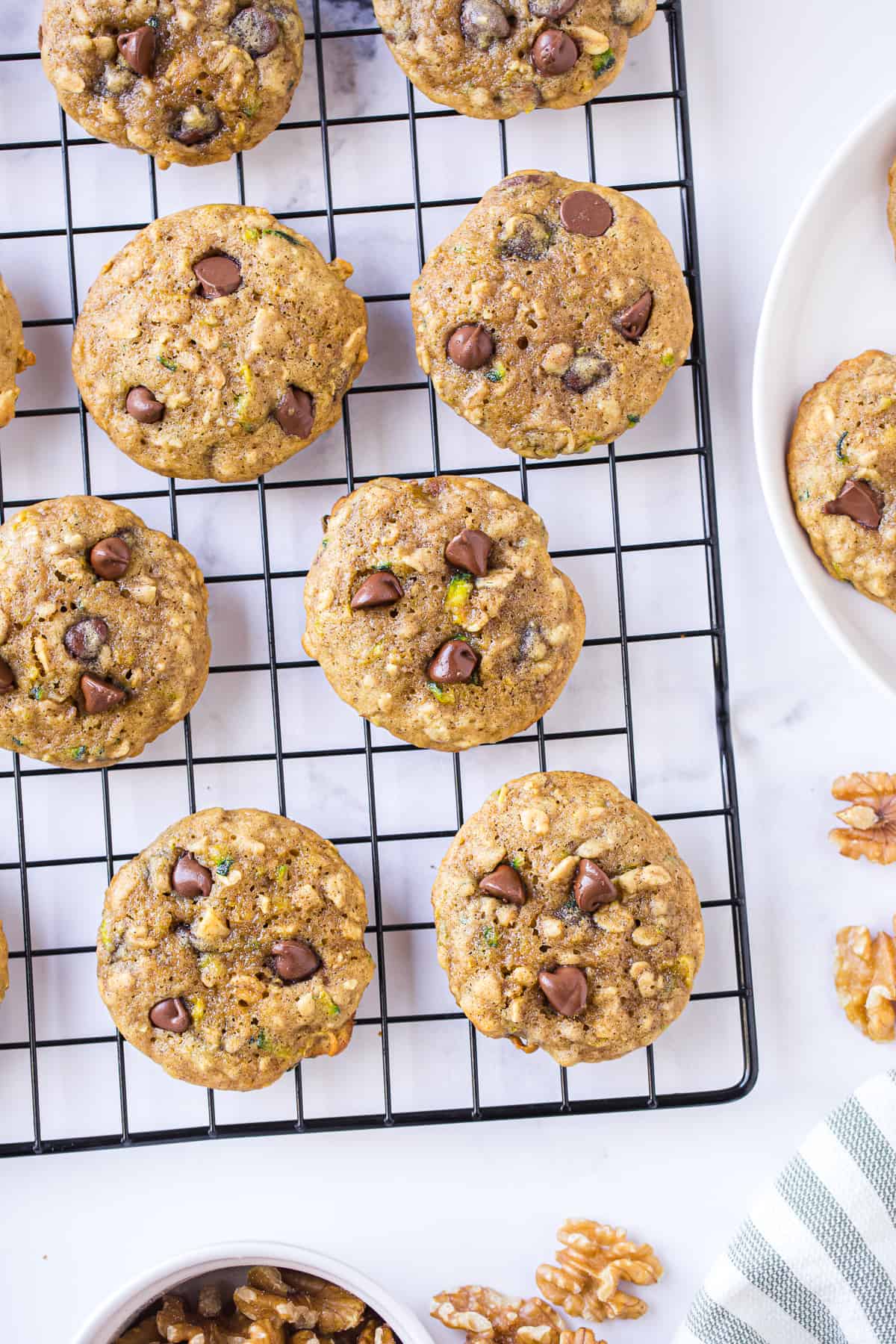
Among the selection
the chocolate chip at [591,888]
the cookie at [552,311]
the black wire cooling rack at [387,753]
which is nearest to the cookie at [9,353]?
the black wire cooling rack at [387,753]

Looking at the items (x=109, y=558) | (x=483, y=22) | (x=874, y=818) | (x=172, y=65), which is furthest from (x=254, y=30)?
(x=874, y=818)

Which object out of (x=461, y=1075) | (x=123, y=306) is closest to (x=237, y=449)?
(x=123, y=306)

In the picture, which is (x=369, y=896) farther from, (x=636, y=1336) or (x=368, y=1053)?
(x=636, y=1336)

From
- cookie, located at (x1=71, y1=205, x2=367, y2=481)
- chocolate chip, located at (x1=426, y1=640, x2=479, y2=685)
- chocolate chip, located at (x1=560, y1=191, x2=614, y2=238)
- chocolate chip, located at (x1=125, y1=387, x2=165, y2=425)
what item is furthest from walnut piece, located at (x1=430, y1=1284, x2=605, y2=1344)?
chocolate chip, located at (x1=560, y1=191, x2=614, y2=238)

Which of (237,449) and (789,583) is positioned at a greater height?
(237,449)

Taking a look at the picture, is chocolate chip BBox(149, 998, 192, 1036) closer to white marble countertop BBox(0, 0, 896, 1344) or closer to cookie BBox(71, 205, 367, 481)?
white marble countertop BBox(0, 0, 896, 1344)

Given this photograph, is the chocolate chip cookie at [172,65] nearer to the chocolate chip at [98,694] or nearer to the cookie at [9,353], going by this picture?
the cookie at [9,353]

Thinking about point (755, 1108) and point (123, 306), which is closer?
point (123, 306)
